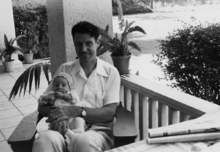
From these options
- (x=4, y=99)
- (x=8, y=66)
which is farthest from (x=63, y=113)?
(x=8, y=66)

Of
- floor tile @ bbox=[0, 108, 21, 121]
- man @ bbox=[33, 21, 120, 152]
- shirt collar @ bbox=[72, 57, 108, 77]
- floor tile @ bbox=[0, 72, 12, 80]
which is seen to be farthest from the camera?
floor tile @ bbox=[0, 72, 12, 80]

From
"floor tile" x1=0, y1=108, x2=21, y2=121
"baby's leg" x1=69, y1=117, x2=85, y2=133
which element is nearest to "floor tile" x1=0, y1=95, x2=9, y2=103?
"floor tile" x1=0, y1=108, x2=21, y2=121

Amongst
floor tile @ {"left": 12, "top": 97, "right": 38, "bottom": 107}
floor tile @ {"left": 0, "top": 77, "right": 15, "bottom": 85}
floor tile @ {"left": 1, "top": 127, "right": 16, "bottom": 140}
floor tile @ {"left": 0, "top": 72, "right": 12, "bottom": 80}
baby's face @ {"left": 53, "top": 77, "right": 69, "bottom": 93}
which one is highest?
baby's face @ {"left": 53, "top": 77, "right": 69, "bottom": 93}

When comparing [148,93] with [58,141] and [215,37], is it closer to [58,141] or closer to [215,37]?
[58,141]

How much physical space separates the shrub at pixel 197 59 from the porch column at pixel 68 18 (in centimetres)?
98

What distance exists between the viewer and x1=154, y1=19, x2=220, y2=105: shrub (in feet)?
11.2

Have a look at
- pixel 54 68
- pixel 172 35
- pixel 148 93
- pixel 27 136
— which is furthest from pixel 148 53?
pixel 27 136

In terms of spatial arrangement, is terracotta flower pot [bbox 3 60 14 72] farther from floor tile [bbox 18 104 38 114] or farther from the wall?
floor tile [bbox 18 104 38 114]

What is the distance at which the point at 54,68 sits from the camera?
308 centimetres

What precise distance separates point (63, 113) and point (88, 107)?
0.63ft

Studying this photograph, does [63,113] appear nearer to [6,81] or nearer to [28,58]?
[6,81]

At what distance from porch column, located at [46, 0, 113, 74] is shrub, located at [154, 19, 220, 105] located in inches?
38.6

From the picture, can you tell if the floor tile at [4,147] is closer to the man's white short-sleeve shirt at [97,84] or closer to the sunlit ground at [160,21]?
the man's white short-sleeve shirt at [97,84]

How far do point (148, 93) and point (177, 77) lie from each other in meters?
1.35
